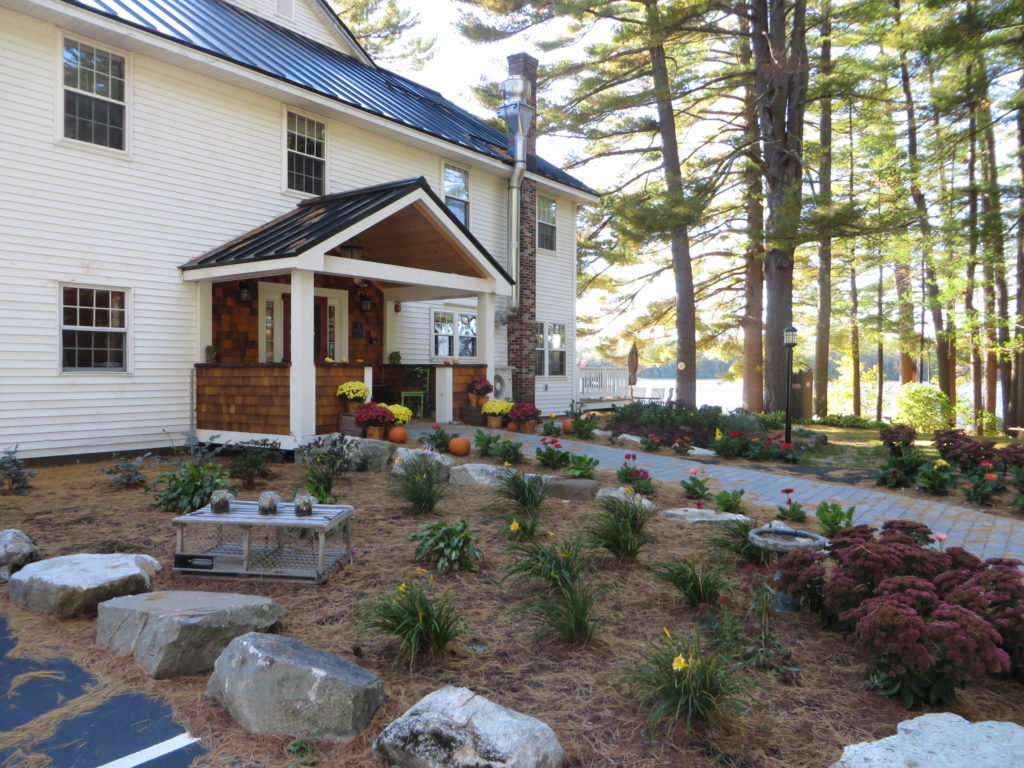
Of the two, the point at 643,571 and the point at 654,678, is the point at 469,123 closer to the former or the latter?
the point at 643,571

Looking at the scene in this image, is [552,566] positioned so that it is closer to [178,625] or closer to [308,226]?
[178,625]

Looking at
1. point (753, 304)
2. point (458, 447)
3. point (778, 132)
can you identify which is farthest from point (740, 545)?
point (753, 304)

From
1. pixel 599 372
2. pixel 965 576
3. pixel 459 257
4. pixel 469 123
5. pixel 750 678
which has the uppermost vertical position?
pixel 469 123

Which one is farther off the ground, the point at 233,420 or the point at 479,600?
the point at 233,420

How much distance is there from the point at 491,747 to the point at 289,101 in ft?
36.8

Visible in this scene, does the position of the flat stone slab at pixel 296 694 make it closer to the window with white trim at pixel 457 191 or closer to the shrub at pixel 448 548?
the shrub at pixel 448 548

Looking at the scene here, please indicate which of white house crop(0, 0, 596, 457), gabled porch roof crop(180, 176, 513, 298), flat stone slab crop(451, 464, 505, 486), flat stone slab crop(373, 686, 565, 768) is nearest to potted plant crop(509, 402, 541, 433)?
white house crop(0, 0, 596, 457)

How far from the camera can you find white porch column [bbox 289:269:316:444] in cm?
902

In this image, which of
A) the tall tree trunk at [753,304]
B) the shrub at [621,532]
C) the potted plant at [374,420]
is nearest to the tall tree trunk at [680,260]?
the tall tree trunk at [753,304]

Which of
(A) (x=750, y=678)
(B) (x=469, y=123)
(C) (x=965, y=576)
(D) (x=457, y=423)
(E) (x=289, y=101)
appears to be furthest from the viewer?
(B) (x=469, y=123)

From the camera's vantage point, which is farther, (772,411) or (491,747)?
(772,411)

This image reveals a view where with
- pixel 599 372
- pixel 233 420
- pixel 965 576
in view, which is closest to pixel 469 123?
pixel 599 372

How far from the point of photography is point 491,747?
8.07 ft

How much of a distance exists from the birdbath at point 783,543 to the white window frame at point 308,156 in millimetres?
9643
